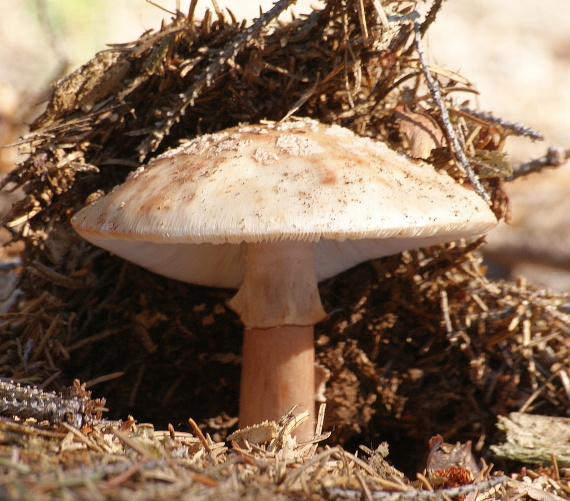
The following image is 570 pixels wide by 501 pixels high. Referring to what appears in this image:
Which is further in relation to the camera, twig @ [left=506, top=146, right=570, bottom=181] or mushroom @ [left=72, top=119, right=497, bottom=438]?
twig @ [left=506, top=146, right=570, bottom=181]

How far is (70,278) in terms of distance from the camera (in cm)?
272

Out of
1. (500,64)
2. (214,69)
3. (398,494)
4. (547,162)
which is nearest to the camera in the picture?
(398,494)

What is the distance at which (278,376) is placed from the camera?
2.30m

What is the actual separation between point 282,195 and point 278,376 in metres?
0.93

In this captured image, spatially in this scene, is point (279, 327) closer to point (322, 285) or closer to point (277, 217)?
point (322, 285)

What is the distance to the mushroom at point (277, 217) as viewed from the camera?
1650mm

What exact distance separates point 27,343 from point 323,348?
140 cm

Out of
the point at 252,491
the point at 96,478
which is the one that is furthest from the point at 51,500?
the point at 252,491

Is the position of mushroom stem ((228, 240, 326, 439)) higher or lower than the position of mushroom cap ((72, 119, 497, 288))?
lower

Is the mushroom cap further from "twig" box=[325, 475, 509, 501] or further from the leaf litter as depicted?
"twig" box=[325, 475, 509, 501]

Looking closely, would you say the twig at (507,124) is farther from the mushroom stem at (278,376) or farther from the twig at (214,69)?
the mushroom stem at (278,376)

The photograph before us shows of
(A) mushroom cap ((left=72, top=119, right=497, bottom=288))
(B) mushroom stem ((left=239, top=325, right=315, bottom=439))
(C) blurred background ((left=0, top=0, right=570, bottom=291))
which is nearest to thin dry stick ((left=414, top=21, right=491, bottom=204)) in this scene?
(A) mushroom cap ((left=72, top=119, right=497, bottom=288))

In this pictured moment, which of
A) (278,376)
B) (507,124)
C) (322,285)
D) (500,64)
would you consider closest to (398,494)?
(278,376)

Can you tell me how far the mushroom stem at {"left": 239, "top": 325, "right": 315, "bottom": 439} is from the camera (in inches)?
90.4
